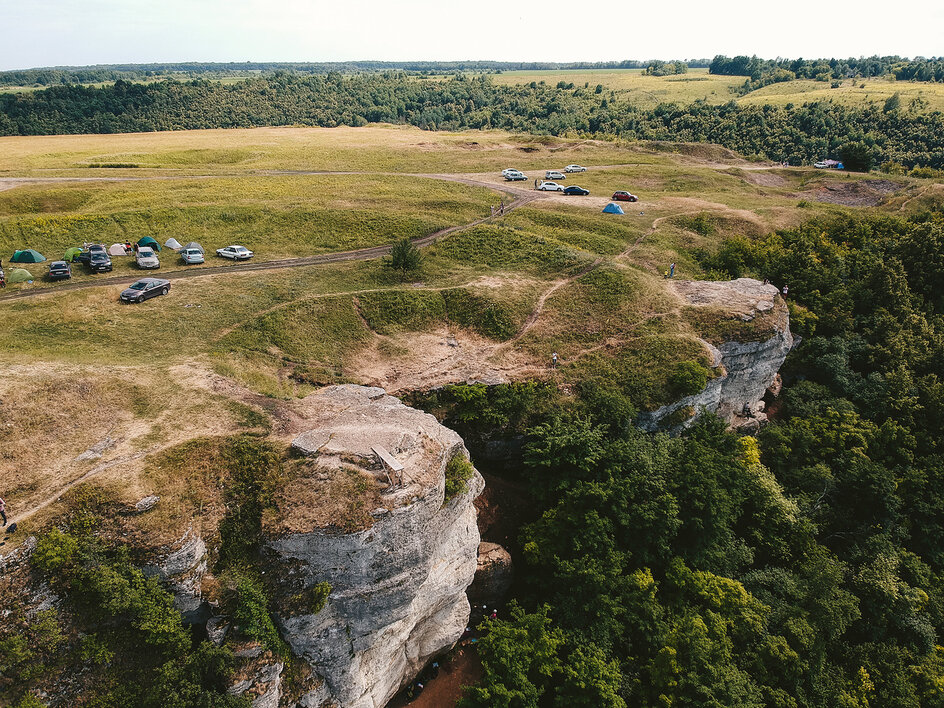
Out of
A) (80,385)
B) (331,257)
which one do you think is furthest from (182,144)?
(80,385)

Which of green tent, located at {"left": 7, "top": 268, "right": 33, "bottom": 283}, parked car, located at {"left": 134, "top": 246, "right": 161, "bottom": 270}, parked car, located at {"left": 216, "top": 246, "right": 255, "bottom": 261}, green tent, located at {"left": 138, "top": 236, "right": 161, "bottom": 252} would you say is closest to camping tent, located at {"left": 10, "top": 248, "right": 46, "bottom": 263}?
green tent, located at {"left": 7, "top": 268, "right": 33, "bottom": 283}

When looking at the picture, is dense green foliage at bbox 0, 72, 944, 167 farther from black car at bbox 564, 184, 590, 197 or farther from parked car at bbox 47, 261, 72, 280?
parked car at bbox 47, 261, 72, 280

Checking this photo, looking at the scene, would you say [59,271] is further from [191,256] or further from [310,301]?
[310,301]

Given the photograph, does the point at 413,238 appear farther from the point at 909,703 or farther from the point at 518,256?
the point at 909,703

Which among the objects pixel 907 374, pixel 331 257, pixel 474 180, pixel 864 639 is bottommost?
pixel 864 639

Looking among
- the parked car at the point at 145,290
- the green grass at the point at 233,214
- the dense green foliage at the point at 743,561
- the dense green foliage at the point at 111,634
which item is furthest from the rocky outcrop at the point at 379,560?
the green grass at the point at 233,214

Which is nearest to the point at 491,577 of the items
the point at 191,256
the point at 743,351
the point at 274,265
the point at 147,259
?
the point at 743,351

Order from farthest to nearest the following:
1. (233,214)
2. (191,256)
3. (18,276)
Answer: (233,214) → (191,256) → (18,276)
